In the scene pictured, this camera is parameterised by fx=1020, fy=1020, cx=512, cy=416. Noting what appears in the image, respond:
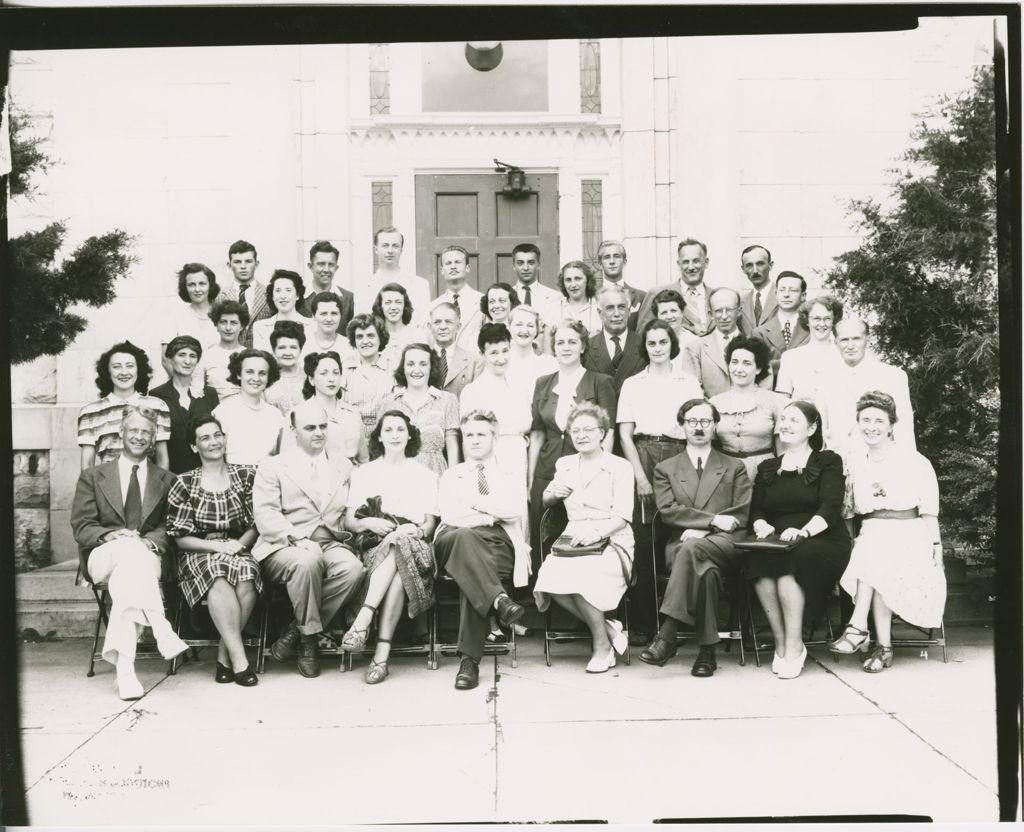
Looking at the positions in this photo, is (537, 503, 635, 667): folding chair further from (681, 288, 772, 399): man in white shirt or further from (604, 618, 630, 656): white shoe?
(681, 288, 772, 399): man in white shirt

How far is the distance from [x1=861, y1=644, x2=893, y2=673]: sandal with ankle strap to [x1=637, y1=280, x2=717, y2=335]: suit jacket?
1883 millimetres

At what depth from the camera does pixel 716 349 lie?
5570 millimetres

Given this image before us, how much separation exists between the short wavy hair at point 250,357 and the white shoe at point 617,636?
2.10m

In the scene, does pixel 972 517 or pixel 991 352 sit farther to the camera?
pixel 972 517

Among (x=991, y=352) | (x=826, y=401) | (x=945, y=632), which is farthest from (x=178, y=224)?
(x=945, y=632)

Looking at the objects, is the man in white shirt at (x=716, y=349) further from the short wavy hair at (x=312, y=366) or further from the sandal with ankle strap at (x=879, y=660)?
the short wavy hair at (x=312, y=366)

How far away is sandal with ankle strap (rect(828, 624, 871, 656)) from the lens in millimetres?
4797

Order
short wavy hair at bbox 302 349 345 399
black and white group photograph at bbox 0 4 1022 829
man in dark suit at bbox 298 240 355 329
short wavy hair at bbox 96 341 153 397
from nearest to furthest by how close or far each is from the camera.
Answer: black and white group photograph at bbox 0 4 1022 829, short wavy hair at bbox 96 341 153 397, short wavy hair at bbox 302 349 345 399, man in dark suit at bbox 298 240 355 329

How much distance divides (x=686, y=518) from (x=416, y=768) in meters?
1.83

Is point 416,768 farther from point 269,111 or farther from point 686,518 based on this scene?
point 269,111

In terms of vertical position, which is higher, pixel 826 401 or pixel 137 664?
pixel 826 401

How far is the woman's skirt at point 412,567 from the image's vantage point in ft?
15.8

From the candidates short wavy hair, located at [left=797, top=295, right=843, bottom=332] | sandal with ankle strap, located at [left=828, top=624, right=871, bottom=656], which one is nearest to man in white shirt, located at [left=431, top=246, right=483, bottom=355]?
short wavy hair, located at [left=797, top=295, right=843, bottom=332]

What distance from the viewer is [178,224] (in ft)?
17.2
